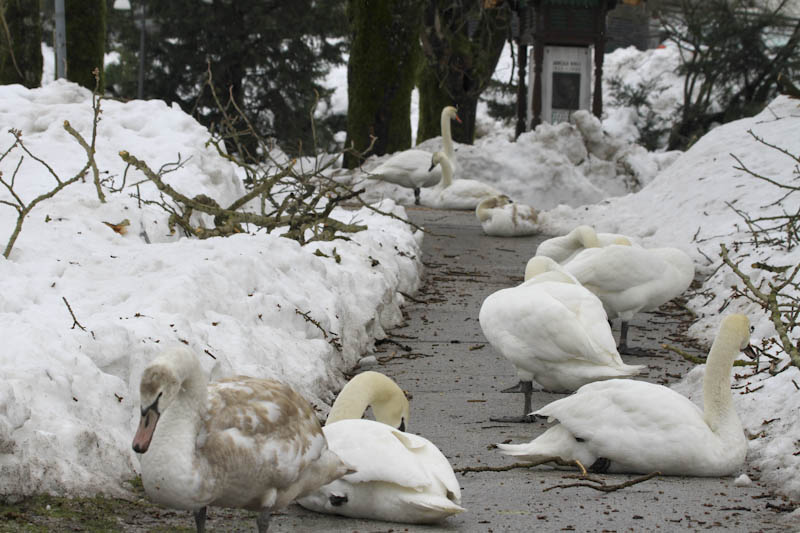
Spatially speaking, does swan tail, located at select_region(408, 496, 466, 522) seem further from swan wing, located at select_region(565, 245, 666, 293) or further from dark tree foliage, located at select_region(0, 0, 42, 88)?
dark tree foliage, located at select_region(0, 0, 42, 88)

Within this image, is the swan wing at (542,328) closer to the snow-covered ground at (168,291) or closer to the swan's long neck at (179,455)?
the snow-covered ground at (168,291)

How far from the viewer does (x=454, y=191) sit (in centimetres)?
1883

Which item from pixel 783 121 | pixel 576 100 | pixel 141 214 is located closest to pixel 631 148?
pixel 576 100

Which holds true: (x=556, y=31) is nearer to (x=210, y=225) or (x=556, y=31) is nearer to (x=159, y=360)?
(x=210, y=225)

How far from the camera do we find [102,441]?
14.5ft

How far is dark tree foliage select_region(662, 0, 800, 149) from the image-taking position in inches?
1086

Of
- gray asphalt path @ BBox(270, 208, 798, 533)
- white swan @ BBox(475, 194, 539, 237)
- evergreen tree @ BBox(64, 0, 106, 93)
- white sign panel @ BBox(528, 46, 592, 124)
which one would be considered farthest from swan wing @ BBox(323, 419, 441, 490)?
white sign panel @ BBox(528, 46, 592, 124)

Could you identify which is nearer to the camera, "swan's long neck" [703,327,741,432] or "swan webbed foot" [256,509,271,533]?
"swan webbed foot" [256,509,271,533]

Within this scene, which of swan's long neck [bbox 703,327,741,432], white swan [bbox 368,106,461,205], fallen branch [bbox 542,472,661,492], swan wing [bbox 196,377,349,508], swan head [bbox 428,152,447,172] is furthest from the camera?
white swan [bbox 368,106,461,205]

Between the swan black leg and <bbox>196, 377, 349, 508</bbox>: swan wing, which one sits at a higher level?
<bbox>196, 377, 349, 508</bbox>: swan wing

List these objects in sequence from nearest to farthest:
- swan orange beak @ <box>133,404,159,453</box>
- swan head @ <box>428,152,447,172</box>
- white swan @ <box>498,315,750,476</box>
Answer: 1. swan orange beak @ <box>133,404,159,453</box>
2. white swan @ <box>498,315,750,476</box>
3. swan head @ <box>428,152,447,172</box>

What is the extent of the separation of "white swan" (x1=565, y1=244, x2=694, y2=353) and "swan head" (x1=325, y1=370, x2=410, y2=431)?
3425mm

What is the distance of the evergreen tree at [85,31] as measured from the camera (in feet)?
66.9

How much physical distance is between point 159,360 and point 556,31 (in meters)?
20.7
